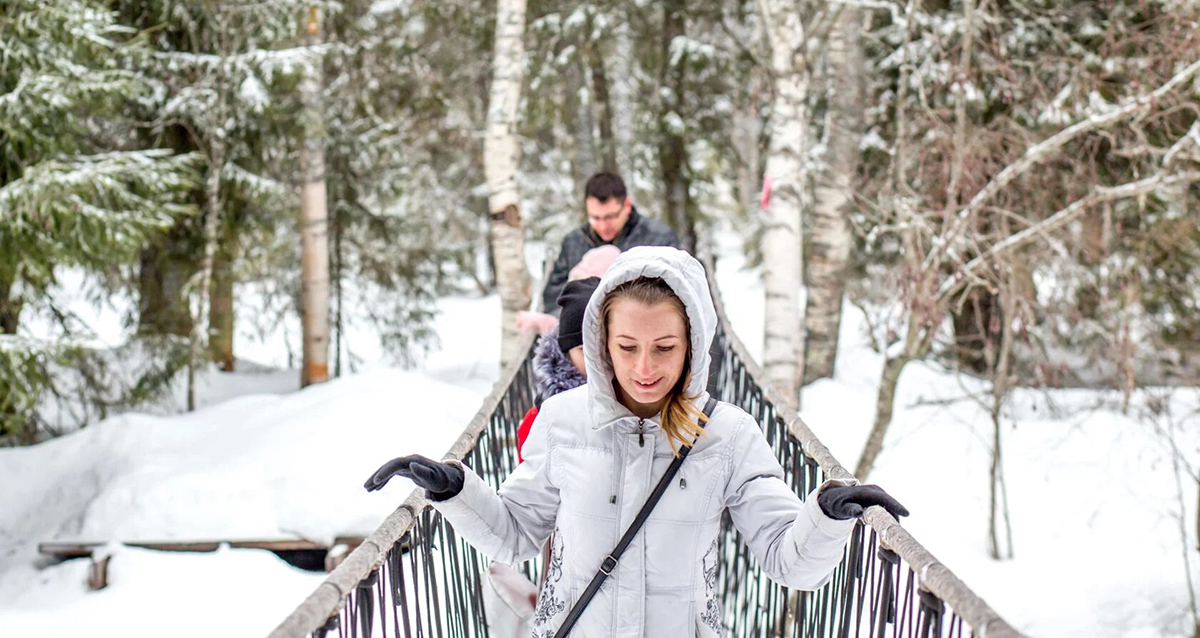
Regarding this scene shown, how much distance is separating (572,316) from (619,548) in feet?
3.13

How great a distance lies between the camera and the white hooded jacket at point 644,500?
5.80ft

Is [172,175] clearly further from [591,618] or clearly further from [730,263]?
→ [730,263]

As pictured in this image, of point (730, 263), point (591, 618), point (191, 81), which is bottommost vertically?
point (730, 263)

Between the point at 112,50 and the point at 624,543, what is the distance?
6998 millimetres

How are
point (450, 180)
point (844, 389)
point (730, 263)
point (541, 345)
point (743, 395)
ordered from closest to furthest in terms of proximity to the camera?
1. point (541, 345)
2. point (743, 395)
3. point (844, 389)
4. point (450, 180)
5. point (730, 263)

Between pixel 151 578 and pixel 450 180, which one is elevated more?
pixel 450 180

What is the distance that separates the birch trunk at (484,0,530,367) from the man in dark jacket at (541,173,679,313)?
10.6 feet

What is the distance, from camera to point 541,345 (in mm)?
2768

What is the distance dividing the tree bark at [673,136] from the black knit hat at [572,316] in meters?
8.89

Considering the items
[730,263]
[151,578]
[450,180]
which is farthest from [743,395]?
[730,263]

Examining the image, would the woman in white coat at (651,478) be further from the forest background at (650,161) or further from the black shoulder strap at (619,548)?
the forest background at (650,161)

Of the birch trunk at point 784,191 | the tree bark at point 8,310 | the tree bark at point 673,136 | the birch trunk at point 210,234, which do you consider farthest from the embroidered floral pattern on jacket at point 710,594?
the tree bark at point 673,136

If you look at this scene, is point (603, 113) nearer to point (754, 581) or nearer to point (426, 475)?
point (754, 581)

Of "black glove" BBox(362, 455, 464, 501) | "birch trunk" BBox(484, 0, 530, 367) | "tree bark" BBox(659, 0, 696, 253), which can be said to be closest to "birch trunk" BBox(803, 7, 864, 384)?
"birch trunk" BBox(484, 0, 530, 367)
